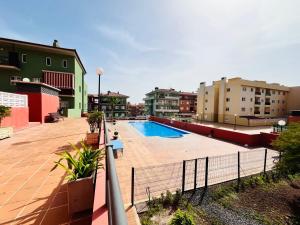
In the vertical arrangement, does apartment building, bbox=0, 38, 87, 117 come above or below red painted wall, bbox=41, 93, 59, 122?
above

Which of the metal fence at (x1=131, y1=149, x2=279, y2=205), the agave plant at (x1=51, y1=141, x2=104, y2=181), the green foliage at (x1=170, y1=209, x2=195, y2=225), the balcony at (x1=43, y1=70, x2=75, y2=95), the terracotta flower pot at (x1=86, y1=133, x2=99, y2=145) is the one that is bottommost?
the metal fence at (x1=131, y1=149, x2=279, y2=205)

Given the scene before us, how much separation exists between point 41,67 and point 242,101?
3835 cm

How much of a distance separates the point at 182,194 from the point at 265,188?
12.7 feet

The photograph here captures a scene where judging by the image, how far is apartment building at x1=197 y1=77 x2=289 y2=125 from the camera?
34.8m

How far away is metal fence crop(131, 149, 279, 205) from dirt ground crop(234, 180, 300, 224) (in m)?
0.82

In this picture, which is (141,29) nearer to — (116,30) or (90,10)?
(116,30)

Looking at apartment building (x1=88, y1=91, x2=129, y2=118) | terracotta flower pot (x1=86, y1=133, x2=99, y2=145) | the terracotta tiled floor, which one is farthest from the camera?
apartment building (x1=88, y1=91, x2=129, y2=118)

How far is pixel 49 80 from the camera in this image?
70.5 ft

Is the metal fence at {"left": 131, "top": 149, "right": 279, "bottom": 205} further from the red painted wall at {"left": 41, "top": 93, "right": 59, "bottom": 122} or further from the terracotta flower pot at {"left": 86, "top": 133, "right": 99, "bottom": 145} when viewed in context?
the red painted wall at {"left": 41, "top": 93, "right": 59, "bottom": 122}

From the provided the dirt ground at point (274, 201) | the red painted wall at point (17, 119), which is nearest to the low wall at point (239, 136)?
the dirt ground at point (274, 201)

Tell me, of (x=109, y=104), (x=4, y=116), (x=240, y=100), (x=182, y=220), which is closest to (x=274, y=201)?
(x=182, y=220)

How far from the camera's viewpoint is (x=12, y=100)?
11000 mm

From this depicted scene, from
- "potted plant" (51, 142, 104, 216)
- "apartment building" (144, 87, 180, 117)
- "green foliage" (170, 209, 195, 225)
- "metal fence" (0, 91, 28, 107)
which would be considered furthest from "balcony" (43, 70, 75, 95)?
"apartment building" (144, 87, 180, 117)

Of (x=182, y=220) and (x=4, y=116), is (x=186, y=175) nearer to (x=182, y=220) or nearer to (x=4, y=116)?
(x=182, y=220)
